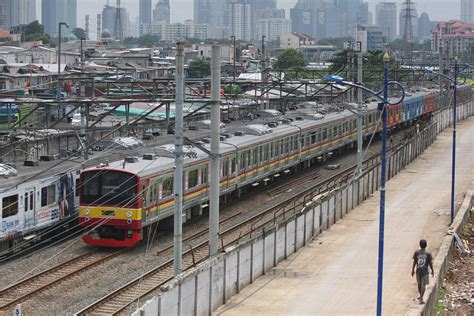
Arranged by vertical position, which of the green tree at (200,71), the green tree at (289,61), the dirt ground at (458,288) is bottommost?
the dirt ground at (458,288)

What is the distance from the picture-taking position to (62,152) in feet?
93.9

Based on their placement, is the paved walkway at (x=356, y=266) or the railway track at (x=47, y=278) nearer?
the paved walkway at (x=356, y=266)

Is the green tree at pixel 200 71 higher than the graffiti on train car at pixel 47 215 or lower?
higher

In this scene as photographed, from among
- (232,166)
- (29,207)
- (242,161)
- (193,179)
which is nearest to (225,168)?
(232,166)

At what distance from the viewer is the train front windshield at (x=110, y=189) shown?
80.9 feet

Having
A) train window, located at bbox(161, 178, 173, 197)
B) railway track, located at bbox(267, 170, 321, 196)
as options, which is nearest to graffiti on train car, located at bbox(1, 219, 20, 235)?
train window, located at bbox(161, 178, 173, 197)

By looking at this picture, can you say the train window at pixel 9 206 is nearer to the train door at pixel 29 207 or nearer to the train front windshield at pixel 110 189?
the train door at pixel 29 207

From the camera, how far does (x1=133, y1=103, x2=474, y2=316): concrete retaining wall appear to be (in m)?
16.5

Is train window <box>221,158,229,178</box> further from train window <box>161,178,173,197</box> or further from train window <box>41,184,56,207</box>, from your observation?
train window <box>41,184,56,207</box>

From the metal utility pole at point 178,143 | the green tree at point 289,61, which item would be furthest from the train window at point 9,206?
the green tree at point 289,61

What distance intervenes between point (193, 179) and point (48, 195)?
4.83m

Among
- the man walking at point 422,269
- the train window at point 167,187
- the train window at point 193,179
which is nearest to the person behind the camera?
the man walking at point 422,269

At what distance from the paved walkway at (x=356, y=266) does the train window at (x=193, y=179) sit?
4065mm

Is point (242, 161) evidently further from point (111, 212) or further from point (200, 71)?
point (200, 71)
